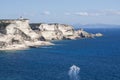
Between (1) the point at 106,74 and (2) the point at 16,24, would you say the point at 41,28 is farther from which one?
(1) the point at 106,74

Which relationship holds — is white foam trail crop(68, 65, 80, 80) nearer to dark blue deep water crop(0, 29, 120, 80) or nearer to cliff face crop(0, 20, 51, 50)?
dark blue deep water crop(0, 29, 120, 80)

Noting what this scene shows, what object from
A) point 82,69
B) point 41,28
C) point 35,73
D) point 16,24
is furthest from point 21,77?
point 41,28

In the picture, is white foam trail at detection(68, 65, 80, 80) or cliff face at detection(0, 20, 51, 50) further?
cliff face at detection(0, 20, 51, 50)

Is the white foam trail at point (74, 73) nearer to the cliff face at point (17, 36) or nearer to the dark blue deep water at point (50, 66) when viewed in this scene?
the dark blue deep water at point (50, 66)

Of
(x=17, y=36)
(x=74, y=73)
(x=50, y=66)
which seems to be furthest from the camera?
(x=17, y=36)

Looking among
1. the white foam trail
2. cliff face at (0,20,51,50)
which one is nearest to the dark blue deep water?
the white foam trail

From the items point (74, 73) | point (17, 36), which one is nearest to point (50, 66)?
point (74, 73)

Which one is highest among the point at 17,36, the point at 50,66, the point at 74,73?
the point at 17,36

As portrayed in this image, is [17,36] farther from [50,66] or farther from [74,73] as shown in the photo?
[74,73]

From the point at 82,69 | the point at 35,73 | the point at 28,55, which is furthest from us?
the point at 28,55

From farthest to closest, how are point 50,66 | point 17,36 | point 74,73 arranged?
point 17,36
point 50,66
point 74,73

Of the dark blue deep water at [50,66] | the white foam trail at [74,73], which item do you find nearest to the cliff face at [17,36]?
the dark blue deep water at [50,66]
